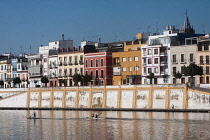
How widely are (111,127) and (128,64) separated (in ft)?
138

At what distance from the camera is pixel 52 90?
111875 millimetres

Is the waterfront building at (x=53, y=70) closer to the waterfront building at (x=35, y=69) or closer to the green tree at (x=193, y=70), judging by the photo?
the waterfront building at (x=35, y=69)

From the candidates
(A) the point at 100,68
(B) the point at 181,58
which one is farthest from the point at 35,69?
(B) the point at 181,58

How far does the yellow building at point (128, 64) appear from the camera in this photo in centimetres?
11669

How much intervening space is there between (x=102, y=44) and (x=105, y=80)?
55.7ft

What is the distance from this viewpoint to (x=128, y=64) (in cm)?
11825

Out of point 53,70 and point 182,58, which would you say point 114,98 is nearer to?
point 182,58

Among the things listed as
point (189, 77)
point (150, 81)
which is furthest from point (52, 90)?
point (189, 77)

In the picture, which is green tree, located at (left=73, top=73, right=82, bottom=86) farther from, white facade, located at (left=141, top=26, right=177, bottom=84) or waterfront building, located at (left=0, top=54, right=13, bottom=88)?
waterfront building, located at (left=0, top=54, right=13, bottom=88)

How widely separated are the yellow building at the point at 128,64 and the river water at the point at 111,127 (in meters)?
20.8

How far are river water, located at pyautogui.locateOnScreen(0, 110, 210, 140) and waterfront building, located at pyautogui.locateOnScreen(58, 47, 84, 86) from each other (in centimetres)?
2935

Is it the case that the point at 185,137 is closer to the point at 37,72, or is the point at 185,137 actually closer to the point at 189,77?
the point at 189,77

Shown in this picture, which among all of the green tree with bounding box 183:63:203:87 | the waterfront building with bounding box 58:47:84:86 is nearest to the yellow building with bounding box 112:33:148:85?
the waterfront building with bounding box 58:47:84:86

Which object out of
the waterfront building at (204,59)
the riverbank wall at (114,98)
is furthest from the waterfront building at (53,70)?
the waterfront building at (204,59)
